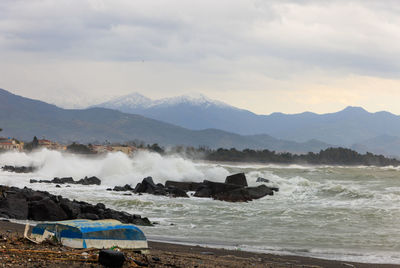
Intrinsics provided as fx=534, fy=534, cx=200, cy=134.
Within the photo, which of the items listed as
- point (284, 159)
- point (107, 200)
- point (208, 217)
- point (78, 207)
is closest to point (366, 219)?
point (208, 217)

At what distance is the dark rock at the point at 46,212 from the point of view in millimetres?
15812

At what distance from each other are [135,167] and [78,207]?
29.7 m

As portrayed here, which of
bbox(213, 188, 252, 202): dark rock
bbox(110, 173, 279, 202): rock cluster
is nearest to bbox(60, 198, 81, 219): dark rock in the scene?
bbox(213, 188, 252, 202): dark rock

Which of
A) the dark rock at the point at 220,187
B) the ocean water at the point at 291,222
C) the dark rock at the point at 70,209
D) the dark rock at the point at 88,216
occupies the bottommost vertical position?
the ocean water at the point at 291,222

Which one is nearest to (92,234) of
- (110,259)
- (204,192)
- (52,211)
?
(110,259)

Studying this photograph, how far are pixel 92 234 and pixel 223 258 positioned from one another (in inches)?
106

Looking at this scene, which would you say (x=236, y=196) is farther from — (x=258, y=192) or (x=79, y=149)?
(x=79, y=149)

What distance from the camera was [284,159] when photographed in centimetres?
14238

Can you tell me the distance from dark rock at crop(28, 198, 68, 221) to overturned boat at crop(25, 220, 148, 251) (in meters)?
6.55

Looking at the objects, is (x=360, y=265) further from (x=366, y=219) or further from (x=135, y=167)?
(x=135, y=167)

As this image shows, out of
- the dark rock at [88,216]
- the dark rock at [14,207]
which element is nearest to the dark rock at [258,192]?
the dark rock at [88,216]

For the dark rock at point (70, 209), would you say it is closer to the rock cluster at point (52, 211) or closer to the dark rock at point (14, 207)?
the rock cluster at point (52, 211)

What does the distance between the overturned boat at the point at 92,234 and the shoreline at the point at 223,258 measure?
0.38m

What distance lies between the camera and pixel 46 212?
15.9 metres
